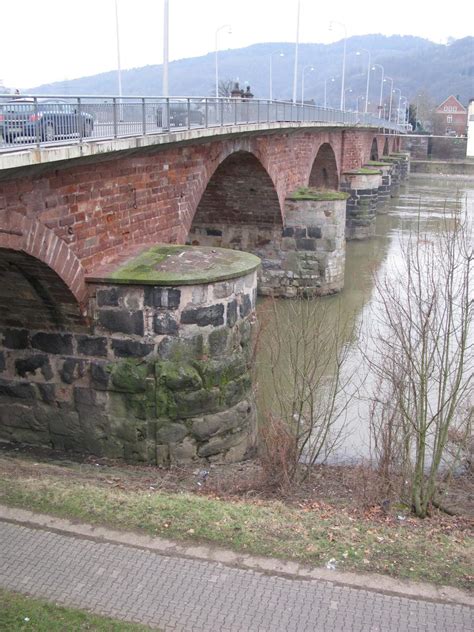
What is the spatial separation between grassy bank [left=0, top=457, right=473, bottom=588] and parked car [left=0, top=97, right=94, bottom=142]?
13.1 feet

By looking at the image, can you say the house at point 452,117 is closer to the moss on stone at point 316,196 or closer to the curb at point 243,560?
the moss on stone at point 316,196

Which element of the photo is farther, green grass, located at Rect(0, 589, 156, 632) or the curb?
the curb

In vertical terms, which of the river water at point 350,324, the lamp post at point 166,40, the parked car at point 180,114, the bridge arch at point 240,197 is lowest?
the river water at point 350,324

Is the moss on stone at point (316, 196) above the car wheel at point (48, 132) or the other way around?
the other way around

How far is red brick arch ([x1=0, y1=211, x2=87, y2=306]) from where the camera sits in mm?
8688

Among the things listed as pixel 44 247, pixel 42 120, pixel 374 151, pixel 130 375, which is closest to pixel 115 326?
pixel 130 375

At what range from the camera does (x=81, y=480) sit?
9.25m

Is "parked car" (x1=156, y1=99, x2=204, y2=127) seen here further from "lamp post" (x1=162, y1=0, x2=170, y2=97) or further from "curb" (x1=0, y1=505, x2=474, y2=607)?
"curb" (x1=0, y1=505, x2=474, y2=607)

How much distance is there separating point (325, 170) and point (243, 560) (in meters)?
31.0

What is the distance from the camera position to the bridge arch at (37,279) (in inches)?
352

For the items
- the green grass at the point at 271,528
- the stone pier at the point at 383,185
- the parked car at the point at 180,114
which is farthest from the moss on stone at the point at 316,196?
the stone pier at the point at 383,185

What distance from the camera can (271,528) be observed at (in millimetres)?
7672

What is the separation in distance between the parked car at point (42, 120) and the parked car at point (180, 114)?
8.39ft

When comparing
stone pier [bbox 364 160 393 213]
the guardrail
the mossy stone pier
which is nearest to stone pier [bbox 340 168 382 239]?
stone pier [bbox 364 160 393 213]
